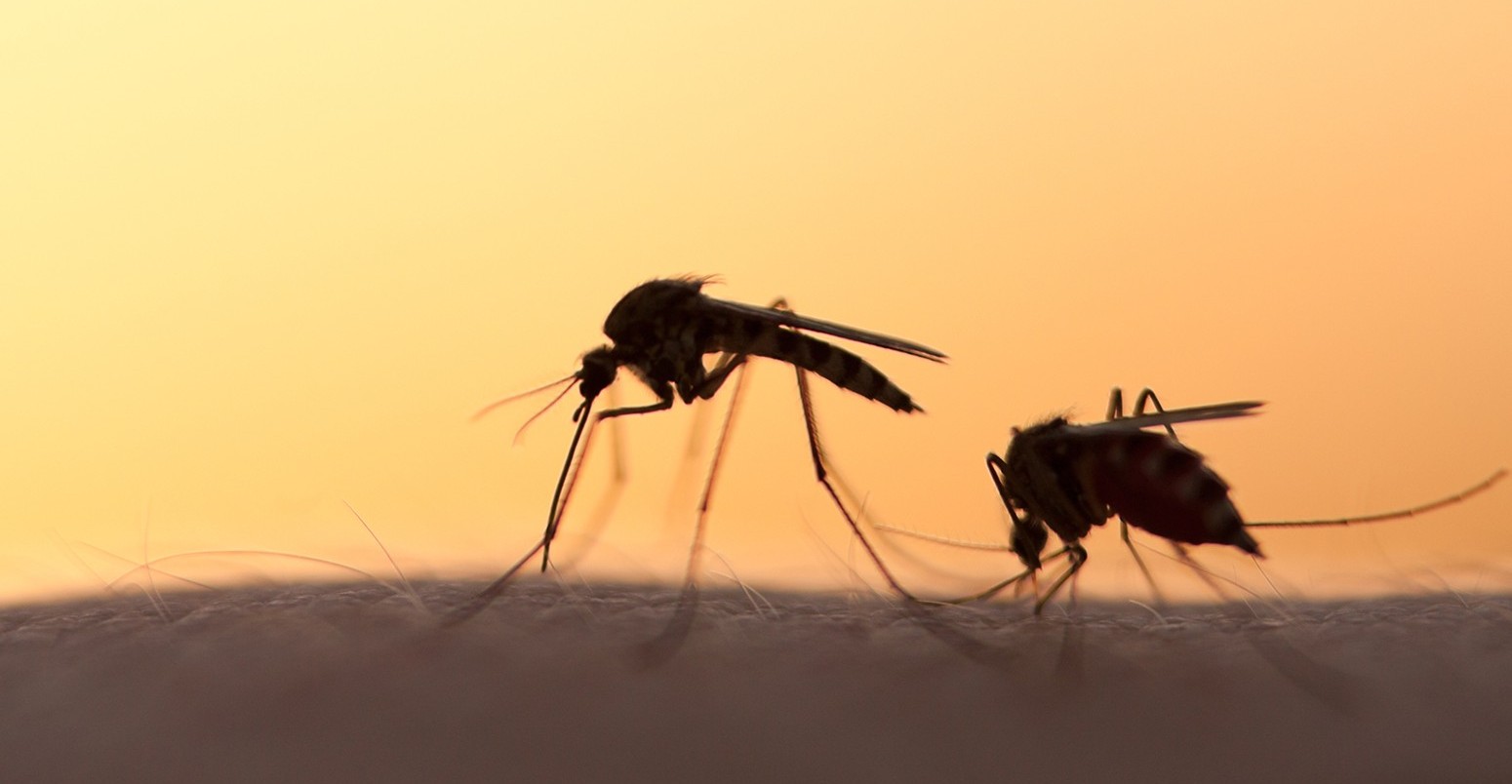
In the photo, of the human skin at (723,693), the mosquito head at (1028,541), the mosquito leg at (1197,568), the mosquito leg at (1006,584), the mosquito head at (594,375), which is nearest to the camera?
the human skin at (723,693)

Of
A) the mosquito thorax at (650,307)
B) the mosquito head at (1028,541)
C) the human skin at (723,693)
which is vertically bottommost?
the human skin at (723,693)

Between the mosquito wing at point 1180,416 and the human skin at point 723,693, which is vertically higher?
the mosquito wing at point 1180,416

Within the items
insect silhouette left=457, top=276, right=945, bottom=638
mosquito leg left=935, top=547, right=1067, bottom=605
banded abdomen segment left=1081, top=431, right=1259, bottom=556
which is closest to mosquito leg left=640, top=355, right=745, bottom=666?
insect silhouette left=457, top=276, right=945, bottom=638

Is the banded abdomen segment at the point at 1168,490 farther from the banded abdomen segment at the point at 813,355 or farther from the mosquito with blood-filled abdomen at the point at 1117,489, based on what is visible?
the banded abdomen segment at the point at 813,355

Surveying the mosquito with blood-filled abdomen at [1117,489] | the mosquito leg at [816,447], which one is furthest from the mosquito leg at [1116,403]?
the mosquito leg at [816,447]

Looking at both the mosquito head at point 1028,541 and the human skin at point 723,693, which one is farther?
the mosquito head at point 1028,541

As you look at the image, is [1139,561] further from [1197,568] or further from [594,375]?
[594,375]

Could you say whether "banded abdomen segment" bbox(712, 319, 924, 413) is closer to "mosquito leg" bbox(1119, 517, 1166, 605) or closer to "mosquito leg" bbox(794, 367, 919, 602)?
"mosquito leg" bbox(794, 367, 919, 602)

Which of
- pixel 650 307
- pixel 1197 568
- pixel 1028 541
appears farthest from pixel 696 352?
pixel 1197 568
